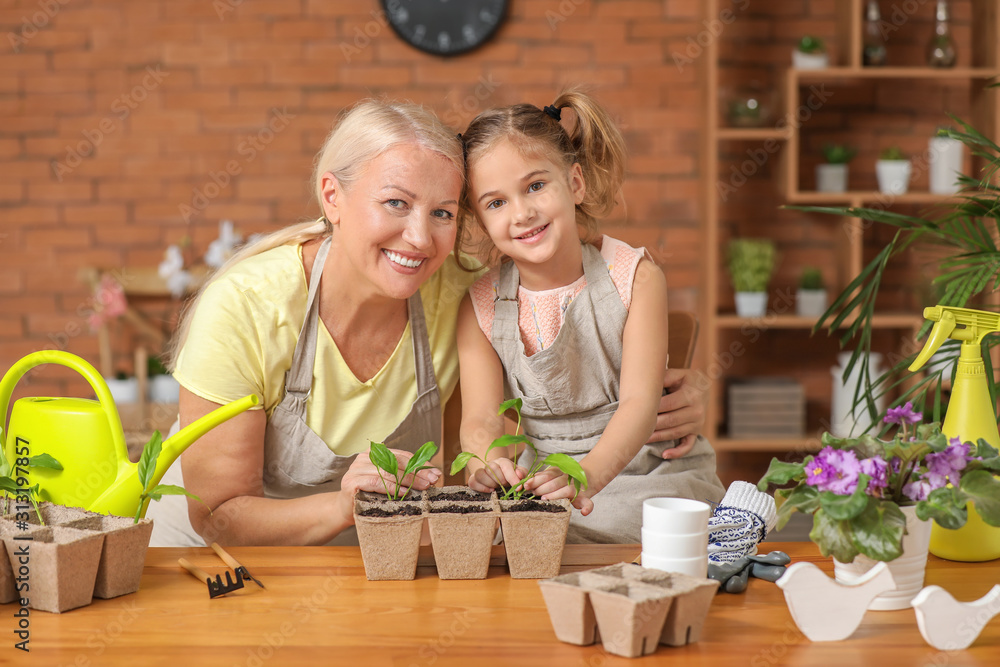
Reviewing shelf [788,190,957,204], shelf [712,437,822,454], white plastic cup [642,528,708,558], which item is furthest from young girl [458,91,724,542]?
shelf [788,190,957,204]

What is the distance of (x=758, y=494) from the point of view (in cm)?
119

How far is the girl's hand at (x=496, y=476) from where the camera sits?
1.18 m

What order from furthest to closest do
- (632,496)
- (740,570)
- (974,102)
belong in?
(974,102) < (632,496) < (740,570)

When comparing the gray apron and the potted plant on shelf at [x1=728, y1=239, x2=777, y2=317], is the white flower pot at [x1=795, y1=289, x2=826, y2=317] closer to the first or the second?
the potted plant on shelf at [x1=728, y1=239, x2=777, y2=317]

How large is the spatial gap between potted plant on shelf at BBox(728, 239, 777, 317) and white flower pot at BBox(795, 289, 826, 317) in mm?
165

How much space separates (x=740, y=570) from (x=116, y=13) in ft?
11.2

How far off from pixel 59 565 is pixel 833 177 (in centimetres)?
312

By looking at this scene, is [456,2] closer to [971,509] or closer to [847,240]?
[847,240]

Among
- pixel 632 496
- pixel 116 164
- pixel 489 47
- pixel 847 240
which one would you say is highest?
pixel 489 47

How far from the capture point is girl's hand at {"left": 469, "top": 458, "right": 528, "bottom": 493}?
3.88 ft

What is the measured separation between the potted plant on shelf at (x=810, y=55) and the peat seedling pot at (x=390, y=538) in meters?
2.80

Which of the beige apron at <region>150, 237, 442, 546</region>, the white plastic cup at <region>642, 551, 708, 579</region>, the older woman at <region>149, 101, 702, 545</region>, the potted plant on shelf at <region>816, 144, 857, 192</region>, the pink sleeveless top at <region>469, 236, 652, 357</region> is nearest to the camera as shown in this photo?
the white plastic cup at <region>642, 551, 708, 579</region>

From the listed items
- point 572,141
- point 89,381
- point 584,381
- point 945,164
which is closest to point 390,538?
point 89,381

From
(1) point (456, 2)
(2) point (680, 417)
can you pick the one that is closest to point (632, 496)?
(2) point (680, 417)
